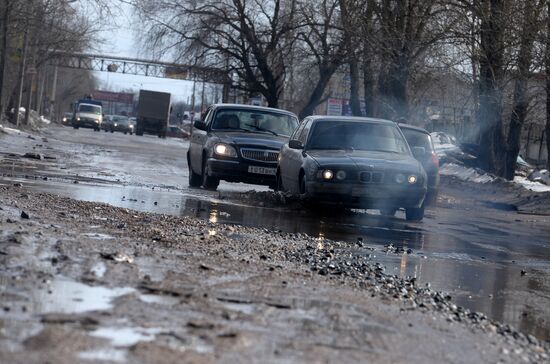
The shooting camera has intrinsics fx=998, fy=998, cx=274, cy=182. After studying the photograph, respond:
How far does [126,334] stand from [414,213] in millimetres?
10976

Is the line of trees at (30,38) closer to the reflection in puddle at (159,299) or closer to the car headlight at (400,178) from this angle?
the car headlight at (400,178)

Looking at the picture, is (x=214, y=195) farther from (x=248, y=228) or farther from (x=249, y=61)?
(x=249, y=61)

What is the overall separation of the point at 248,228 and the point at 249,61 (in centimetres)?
3803

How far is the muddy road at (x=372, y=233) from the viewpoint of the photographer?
7609 millimetres

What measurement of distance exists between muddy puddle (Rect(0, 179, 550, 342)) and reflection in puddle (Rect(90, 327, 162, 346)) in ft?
2.62

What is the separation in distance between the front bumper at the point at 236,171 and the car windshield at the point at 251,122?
4.05 feet

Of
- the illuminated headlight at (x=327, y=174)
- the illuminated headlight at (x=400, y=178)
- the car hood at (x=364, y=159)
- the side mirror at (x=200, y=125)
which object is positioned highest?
the side mirror at (x=200, y=125)

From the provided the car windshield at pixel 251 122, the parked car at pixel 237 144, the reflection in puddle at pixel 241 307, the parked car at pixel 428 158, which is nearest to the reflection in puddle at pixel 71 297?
the reflection in puddle at pixel 241 307

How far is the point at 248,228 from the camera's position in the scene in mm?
11820

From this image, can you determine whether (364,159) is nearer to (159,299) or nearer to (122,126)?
(159,299)

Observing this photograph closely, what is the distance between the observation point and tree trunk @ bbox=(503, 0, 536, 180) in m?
24.8

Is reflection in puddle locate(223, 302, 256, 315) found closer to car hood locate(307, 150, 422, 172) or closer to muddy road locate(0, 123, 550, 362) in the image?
muddy road locate(0, 123, 550, 362)

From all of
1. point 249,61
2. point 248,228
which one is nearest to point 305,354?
point 248,228

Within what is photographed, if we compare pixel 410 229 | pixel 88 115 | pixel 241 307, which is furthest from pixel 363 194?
pixel 88 115
